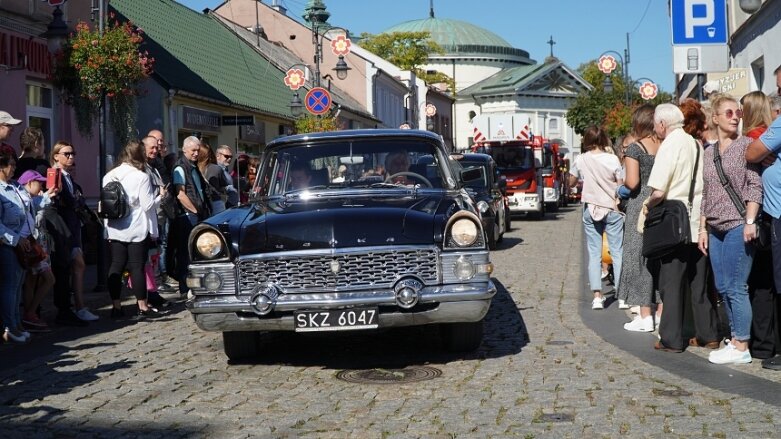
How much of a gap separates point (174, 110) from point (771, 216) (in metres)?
22.6

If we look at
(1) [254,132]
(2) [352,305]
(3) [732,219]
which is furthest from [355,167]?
(1) [254,132]

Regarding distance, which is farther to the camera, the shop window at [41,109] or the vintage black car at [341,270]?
the shop window at [41,109]

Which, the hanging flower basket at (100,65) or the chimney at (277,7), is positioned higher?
the chimney at (277,7)

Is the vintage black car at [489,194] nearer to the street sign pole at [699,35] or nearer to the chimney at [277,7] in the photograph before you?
the street sign pole at [699,35]

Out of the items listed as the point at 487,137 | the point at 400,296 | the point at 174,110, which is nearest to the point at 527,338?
the point at 400,296

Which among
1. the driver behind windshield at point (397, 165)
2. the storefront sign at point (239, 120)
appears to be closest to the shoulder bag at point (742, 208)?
the driver behind windshield at point (397, 165)

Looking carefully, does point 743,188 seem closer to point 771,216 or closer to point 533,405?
point 771,216

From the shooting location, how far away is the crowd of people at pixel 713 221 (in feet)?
23.6

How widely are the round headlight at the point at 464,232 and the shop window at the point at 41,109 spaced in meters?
13.3

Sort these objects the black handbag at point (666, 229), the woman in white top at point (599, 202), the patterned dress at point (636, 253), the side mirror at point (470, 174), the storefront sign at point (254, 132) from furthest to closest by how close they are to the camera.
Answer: the storefront sign at point (254, 132), the woman in white top at point (599, 202), the side mirror at point (470, 174), the patterned dress at point (636, 253), the black handbag at point (666, 229)

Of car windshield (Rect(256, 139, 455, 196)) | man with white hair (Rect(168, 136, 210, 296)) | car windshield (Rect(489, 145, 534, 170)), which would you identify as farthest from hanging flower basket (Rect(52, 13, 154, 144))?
car windshield (Rect(489, 145, 534, 170))

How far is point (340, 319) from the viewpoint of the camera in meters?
7.09

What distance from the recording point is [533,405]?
6.16 m

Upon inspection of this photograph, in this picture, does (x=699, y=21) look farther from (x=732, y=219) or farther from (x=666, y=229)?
(x=732, y=219)
